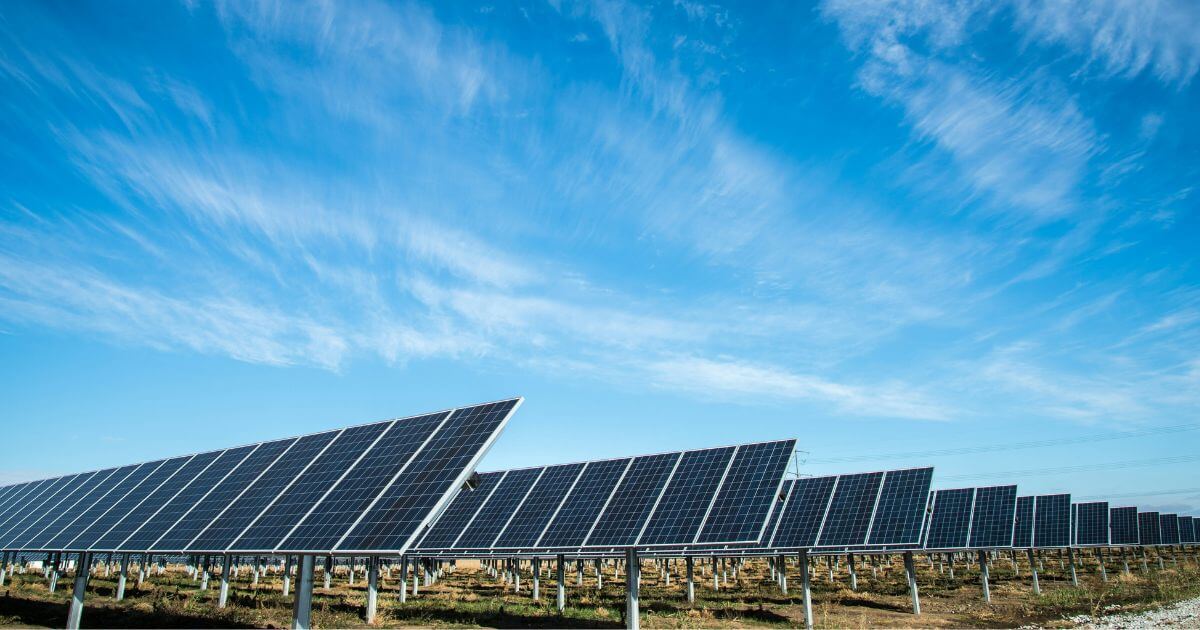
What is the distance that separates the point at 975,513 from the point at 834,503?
1310 cm

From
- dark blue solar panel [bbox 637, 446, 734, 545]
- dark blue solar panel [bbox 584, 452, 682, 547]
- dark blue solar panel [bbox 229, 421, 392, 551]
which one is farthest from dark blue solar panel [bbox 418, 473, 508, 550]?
dark blue solar panel [bbox 637, 446, 734, 545]

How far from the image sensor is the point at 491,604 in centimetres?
3516

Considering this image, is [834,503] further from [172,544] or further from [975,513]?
[172,544]

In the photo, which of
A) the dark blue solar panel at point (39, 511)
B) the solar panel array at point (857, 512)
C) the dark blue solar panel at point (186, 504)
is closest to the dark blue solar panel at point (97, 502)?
the dark blue solar panel at point (39, 511)

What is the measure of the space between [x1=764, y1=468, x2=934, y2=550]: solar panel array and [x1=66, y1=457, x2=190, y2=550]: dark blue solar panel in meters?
26.8

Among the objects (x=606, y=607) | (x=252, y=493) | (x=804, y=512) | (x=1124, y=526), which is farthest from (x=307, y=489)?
(x=1124, y=526)

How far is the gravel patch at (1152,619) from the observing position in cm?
2306

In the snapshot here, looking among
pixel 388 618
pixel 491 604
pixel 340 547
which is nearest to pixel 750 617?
pixel 491 604

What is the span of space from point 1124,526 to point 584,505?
199 feet

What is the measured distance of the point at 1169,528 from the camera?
64.6m

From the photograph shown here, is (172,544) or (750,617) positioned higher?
(172,544)

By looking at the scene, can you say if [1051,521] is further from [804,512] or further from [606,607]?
[606,607]

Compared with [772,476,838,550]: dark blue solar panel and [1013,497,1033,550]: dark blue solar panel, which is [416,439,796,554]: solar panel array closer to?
[772,476,838,550]: dark blue solar panel

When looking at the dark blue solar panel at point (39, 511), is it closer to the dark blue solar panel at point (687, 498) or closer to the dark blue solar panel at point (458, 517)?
the dark blue solar panel at point (458, 517)
